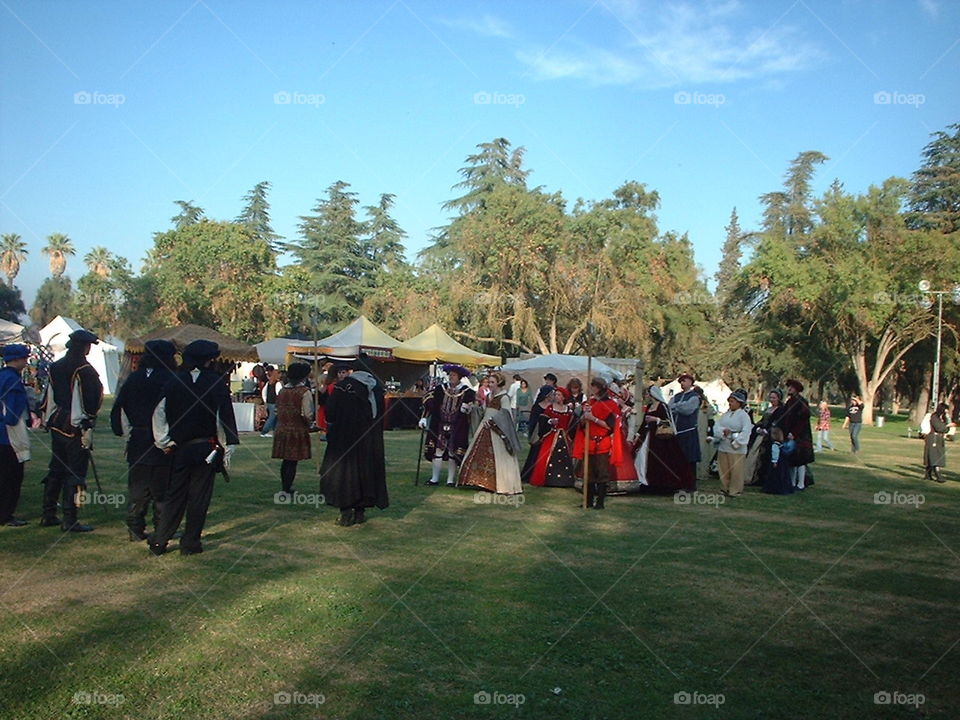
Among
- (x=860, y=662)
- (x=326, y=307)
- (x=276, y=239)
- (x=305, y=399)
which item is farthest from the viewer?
(x=276, y=239)

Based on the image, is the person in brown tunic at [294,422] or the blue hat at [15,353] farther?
the person in brown tunic at [294,422]

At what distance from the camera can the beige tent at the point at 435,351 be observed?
25906mm

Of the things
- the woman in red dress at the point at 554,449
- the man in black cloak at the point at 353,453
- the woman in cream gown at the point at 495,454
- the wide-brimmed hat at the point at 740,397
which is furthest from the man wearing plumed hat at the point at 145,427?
the wide-brimmed hat at the point at 740,397

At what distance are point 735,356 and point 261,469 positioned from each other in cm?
4440

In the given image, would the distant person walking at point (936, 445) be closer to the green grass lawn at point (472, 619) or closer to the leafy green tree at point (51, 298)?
the green grass lawn at point (472, 619)

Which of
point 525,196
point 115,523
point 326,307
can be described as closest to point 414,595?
point 115,523

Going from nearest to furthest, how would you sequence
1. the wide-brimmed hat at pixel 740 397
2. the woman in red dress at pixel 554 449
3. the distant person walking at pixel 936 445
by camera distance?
the woman in red dress at pixel 554 449 → the wide-brimmed hat at pixel 740 397 → the distant person walking at pixel 936 445

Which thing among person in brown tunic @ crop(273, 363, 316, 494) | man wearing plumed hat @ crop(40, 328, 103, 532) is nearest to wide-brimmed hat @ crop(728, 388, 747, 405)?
person in brown tunic @ crop(273, 363, 316, 494)

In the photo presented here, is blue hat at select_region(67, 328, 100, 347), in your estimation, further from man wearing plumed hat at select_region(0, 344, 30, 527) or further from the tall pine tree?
the tall pine tree

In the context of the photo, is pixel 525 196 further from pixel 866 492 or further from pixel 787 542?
pixel 787 542

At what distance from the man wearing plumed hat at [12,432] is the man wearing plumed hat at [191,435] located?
1747 mm

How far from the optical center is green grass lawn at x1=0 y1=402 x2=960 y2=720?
479cm

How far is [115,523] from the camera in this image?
915 cm

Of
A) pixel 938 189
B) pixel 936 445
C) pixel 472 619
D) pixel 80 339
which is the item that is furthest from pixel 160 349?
pixel 938 189
